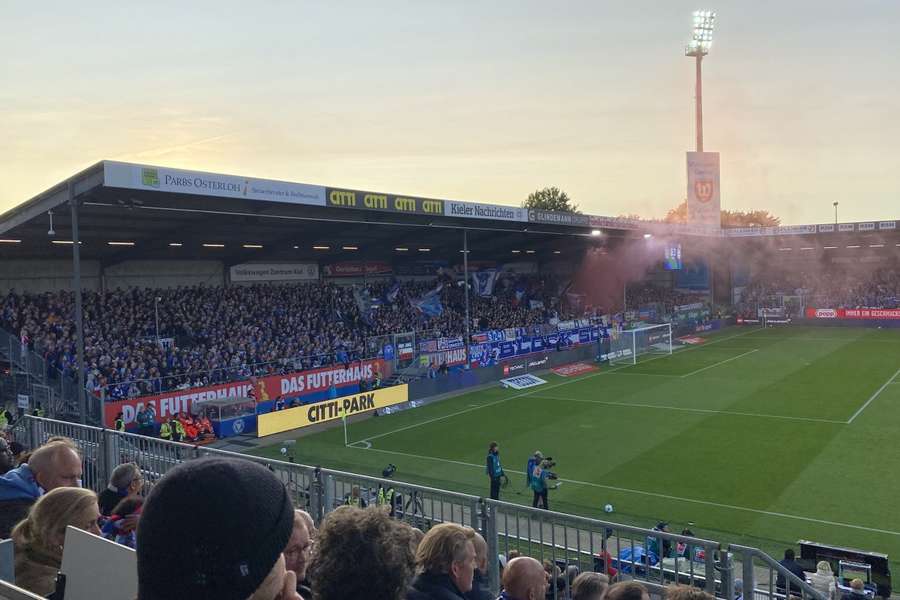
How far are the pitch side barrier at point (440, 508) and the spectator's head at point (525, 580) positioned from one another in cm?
164

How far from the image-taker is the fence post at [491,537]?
6.68m

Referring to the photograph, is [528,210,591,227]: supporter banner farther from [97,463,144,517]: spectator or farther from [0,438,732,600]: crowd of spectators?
[0,438,732,600]: crowd of spectators

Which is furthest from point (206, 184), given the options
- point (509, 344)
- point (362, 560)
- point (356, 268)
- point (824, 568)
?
point (356, 268)

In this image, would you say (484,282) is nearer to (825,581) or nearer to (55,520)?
(825,581)

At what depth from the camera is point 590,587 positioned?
4109 mm

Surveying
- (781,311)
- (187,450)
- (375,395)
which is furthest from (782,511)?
(781,311)

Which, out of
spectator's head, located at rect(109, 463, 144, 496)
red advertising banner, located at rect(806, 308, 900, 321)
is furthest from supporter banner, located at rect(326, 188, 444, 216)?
red advertising banner, located at rect(806, 308, 900, 321)

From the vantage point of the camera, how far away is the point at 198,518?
1637mm

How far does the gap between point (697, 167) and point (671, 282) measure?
1288cm

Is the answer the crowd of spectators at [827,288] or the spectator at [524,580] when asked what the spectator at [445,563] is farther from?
the crowd of spectators at [827,288]

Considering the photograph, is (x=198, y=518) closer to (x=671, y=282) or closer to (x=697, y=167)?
(x=697, y=167)

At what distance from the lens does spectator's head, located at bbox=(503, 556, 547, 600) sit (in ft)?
12.6

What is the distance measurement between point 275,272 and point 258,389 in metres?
13.7

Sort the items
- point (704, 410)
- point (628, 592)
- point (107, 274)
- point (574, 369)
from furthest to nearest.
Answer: point (574, 369)
point (107, 274)
point (704, 410)
point (628, 592)
